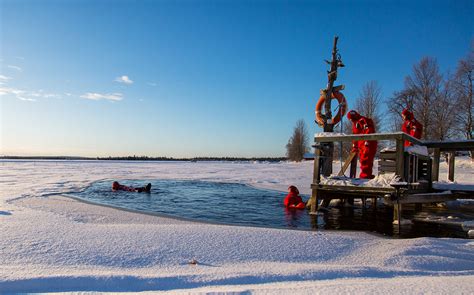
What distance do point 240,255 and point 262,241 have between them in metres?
0.74

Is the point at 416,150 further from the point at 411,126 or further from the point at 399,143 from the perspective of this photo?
the point at 411,126

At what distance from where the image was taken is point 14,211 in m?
7.07

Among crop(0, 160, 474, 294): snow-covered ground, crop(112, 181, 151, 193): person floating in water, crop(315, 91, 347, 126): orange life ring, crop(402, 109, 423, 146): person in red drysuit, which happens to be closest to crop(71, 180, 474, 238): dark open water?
crop(112, 181, 151, 193): person floating in water

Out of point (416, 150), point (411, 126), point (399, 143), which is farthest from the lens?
point (411, 126)

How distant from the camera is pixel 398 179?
7.40 metres

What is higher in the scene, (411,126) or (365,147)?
(411,126)

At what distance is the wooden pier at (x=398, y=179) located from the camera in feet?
24.6

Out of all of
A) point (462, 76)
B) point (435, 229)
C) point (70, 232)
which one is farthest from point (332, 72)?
point (462, 76)

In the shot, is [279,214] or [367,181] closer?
[367,181]

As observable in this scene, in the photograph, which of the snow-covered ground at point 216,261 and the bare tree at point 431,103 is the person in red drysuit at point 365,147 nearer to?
the snow-covered ground at point 216,261

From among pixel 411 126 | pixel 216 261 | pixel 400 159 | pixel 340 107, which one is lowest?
pixel 216 261

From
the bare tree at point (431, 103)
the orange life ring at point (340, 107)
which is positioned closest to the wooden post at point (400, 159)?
the orange life ring at point (340, 107)

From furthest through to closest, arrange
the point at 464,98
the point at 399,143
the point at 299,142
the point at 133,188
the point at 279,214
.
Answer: the point at 299,142
the point at 464,98
the point at 133,188
the point at 279,214
the point at 399,143

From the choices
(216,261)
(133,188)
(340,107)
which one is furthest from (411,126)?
(133,188)
